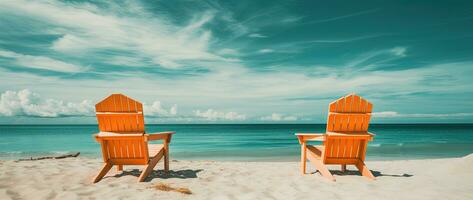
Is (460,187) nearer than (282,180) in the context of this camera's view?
Yes

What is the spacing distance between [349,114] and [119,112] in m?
3.87

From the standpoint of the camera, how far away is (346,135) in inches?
194

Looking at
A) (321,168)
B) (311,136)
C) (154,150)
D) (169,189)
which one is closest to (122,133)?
(154,150)

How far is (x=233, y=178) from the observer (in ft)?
16.6

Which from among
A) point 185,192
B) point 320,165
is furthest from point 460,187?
point 185,192

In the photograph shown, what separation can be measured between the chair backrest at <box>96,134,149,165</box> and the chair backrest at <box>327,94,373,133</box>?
3218 millimetres

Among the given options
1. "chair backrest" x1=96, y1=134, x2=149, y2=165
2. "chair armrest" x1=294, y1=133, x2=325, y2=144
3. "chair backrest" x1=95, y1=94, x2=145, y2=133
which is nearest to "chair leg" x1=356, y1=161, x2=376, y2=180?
"chair armrest" x1=294, y1=133, x2=325, y2=144

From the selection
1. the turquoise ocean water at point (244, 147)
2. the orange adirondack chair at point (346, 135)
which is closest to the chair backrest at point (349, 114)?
the orange adirondack chair at point (346, 135)

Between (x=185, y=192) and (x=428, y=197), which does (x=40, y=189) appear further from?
(x=428, y=197)

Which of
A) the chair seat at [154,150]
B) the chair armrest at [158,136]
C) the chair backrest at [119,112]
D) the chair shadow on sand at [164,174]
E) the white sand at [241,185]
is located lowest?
the chair shadow on sand at [164,174]

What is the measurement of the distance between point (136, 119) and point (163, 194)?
1442 millimetres

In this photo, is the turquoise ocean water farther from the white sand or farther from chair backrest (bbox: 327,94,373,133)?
chair backrest (bbox: 327,94,373,133)

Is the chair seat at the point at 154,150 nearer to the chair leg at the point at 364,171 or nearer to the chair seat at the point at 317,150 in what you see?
the chair seat at the point at 317,150

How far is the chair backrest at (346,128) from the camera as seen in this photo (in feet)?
16.2
